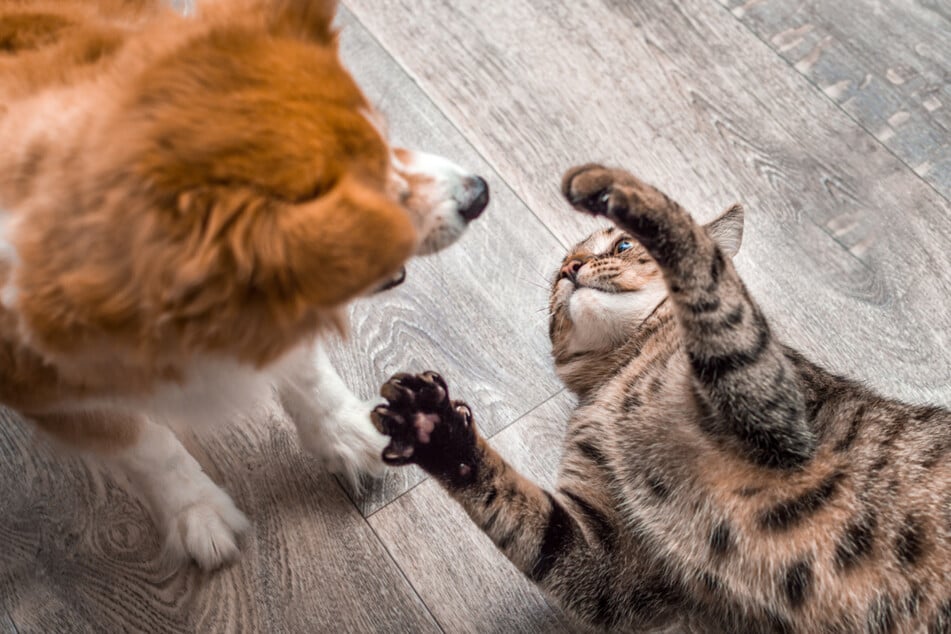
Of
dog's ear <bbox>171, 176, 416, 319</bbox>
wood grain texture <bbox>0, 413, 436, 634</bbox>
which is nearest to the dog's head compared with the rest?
dog's ear <bbox>171, 176, 416, 319</bbox>

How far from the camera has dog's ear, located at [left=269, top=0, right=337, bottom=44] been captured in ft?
3.31

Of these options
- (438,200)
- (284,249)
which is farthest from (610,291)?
(284,249)

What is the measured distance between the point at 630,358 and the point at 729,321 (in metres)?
0.29

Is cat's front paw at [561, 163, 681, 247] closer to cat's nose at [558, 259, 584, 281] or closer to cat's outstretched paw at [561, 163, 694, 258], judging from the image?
cat's outstretched paw at [561, 163, 694, 258]

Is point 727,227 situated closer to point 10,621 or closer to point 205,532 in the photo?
point 205,532

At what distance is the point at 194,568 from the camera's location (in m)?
1.51

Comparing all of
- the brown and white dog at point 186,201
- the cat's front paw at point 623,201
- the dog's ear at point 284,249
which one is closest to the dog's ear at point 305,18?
the brown and white dog at point 186,201

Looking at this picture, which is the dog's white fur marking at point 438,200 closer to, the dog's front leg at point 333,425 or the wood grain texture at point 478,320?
the dog's front leg at point 333,425

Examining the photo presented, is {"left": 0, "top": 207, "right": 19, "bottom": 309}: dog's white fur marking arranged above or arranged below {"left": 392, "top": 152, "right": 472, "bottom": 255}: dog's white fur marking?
below

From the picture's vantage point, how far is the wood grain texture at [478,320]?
1688 mm

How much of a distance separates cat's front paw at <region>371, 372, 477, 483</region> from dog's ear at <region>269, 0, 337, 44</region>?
49cm

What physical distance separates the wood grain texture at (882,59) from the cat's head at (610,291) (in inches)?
22.2

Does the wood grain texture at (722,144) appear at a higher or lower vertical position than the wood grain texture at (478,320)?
higher

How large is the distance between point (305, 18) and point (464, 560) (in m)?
0.92
